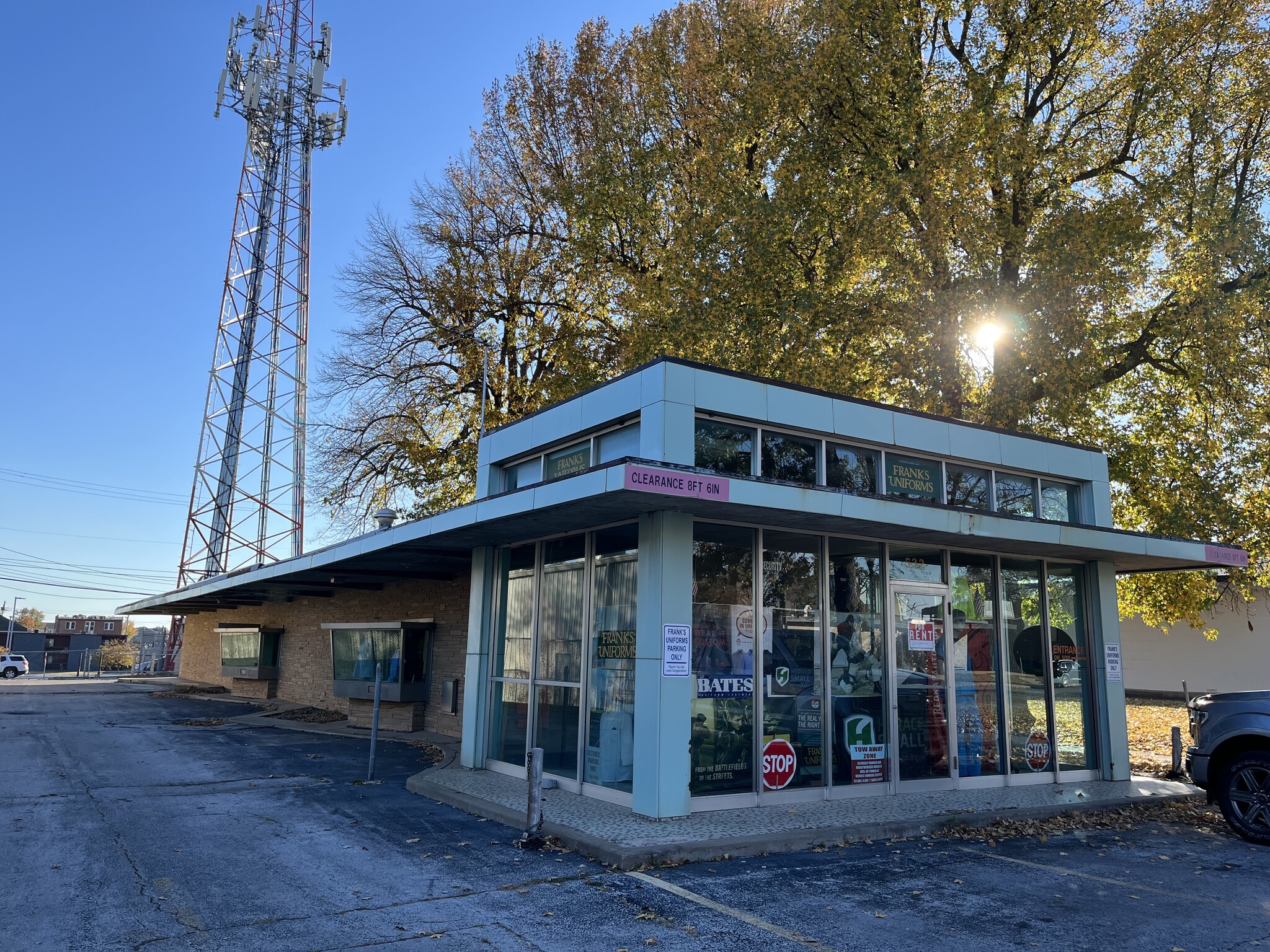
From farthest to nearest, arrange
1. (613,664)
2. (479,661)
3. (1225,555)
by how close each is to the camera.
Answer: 1. (1225,555)
2. (479,661)
3. (613,664)

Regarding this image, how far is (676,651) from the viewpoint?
8797 mm

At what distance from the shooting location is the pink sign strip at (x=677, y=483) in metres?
7.68

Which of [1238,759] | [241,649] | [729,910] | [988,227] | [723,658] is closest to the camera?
[729,910]

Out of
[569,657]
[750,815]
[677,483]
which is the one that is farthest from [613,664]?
[677,483]

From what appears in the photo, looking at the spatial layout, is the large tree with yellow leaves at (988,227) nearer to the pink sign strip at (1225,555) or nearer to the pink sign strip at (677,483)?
the pink sign strip at (1225,555)

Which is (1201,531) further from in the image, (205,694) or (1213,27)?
(205,694)

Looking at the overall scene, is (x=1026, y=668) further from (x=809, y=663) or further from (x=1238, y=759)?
(x=809, y=663)

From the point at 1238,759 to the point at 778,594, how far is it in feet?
15.9

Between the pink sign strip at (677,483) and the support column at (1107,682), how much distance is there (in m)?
7.29

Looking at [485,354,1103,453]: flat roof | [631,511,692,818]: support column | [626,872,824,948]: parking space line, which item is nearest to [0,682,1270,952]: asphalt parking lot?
[626,872,824,948]: parking space line

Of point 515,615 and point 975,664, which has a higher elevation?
point 515,615

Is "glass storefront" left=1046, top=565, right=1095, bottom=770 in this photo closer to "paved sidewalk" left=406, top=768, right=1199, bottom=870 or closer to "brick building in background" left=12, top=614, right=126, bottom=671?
"paved sidewalk" left=406, top=768, right=1199, bottom=870

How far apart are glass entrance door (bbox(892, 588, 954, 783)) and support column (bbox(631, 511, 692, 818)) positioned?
327cm

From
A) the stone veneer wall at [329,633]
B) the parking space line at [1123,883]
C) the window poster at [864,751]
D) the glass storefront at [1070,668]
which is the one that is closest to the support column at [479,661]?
the stone veneer wall at [329,633]
